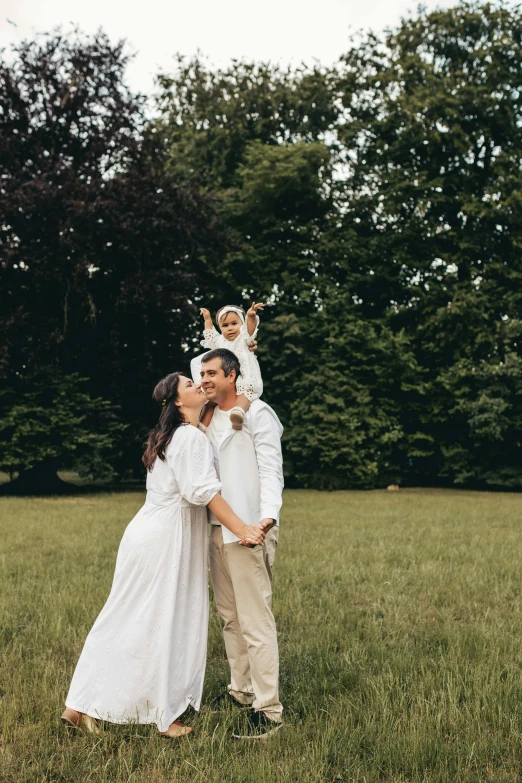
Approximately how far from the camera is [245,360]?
564cm

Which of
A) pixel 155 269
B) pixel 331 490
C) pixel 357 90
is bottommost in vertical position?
pixel 331 490

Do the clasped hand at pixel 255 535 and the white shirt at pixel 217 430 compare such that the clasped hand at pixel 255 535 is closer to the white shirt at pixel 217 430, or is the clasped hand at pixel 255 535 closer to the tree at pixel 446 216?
the white shirt at pixel 217 430

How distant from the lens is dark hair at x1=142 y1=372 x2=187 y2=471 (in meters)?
4.44

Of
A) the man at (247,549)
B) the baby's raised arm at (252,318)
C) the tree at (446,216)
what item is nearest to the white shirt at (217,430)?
the man at (247,549)

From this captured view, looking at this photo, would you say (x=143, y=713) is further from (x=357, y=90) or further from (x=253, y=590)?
(x=357, y=90)

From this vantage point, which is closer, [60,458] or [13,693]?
[13,693]

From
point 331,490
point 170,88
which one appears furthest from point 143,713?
point 170,88

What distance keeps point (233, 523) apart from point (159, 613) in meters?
0.68

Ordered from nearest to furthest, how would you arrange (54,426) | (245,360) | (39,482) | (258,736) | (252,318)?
(258,736)
(245,360)
(252,318)
(54,426)
(39,482)

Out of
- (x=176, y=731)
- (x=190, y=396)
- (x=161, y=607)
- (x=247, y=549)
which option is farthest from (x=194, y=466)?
(x=176, y=731)

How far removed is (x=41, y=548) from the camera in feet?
35.8

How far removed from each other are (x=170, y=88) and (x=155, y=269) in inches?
565

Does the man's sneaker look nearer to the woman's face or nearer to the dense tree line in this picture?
the woman's face

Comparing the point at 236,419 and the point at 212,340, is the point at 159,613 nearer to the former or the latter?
the point at 236,419
